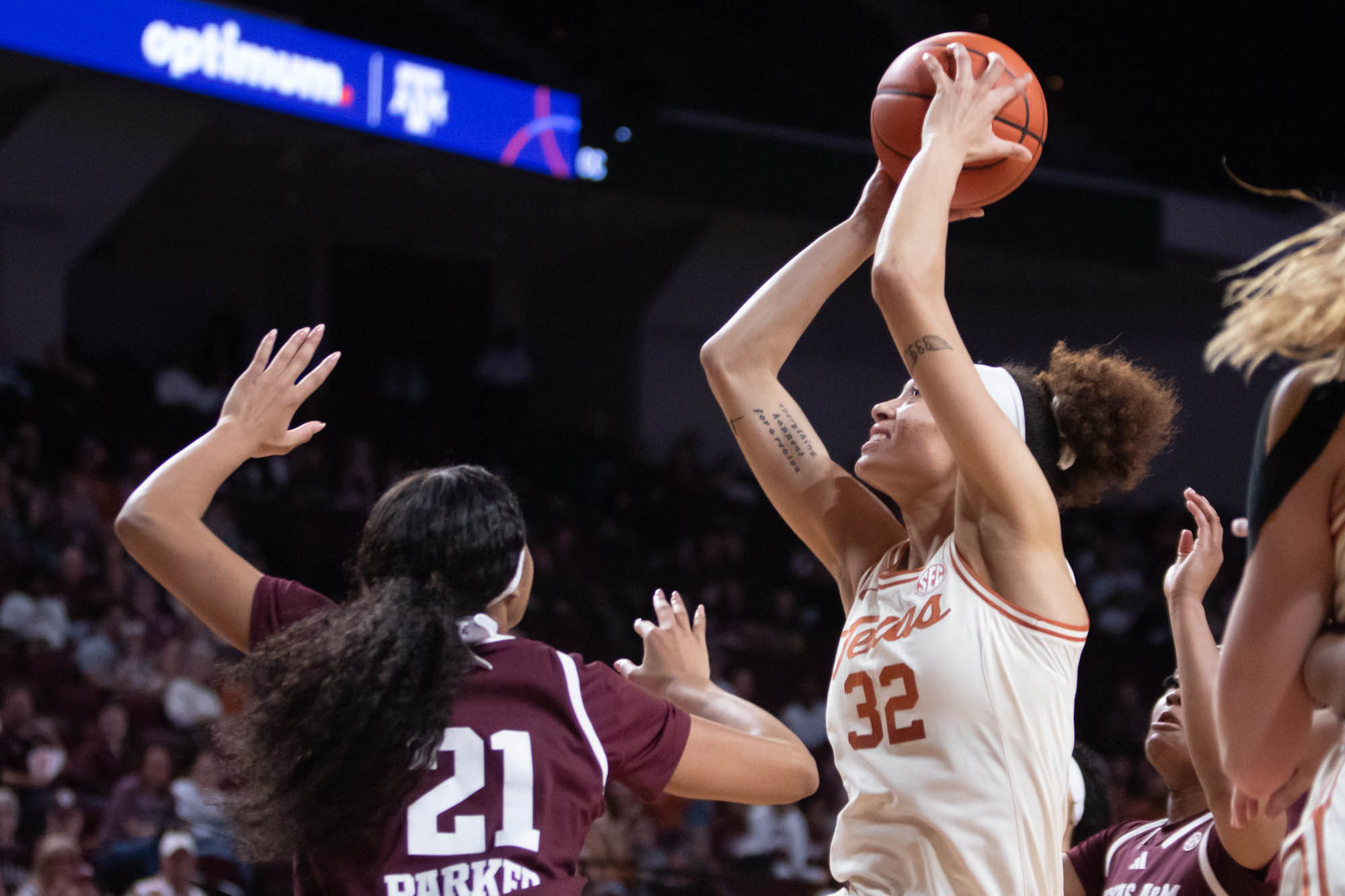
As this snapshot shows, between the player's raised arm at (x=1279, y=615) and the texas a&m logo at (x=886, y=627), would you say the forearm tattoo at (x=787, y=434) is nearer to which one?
the texas a&m logo at (x=886, y=627)

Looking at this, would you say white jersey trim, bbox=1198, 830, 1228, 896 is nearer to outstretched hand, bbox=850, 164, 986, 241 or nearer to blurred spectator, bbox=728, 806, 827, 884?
outstretched hand, bbox=850, 164, 986, 241

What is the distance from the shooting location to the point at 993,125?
8.63 ft

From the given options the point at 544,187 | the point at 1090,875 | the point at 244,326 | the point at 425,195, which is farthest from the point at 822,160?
the point at 1090,875

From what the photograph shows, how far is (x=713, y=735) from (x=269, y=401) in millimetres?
954

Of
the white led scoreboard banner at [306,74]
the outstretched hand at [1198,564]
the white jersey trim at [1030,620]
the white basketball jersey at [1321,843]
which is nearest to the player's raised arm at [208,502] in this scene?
the white jersey trim at [1030,620]

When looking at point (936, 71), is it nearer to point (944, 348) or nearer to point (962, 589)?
point (944, 348)

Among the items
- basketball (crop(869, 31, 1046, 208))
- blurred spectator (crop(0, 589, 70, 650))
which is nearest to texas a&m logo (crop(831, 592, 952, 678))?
basketball (crop(869, 31, 1046, 208))

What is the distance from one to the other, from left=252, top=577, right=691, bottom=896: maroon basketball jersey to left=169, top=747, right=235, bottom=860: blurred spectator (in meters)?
4.06

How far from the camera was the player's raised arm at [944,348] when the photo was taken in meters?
2.12

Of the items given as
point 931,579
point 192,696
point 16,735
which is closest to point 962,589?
point 931,579

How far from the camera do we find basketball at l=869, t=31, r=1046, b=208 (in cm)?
259

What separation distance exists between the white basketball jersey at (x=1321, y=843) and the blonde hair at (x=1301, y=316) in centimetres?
42

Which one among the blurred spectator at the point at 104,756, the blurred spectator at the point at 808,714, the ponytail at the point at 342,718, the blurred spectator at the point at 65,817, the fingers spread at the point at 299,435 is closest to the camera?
the ponytail at the point at 342,718

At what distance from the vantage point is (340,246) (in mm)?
13680
